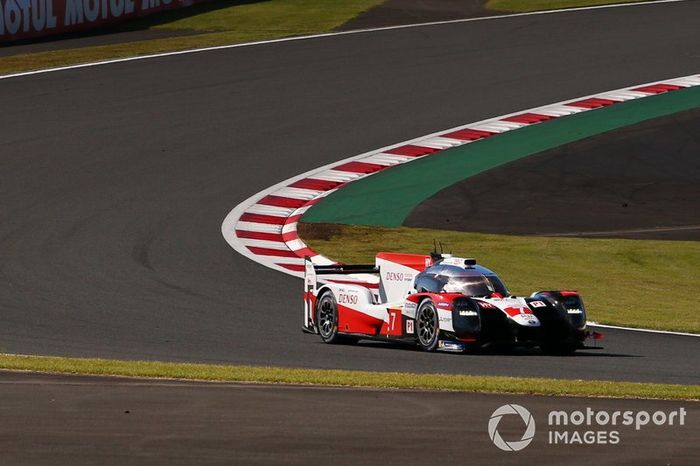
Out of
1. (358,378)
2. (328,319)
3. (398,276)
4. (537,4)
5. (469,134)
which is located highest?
(537,4)

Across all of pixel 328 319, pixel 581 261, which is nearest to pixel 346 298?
pixel 328 319

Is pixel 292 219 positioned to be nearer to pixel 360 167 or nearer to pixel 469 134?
pixel 360 167

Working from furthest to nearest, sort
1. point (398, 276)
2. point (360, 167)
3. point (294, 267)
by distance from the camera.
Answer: point (360, 167)
point (294, 267)
point (398, 276)

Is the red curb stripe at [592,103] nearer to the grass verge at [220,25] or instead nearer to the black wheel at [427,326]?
the grass verge at [220,25]

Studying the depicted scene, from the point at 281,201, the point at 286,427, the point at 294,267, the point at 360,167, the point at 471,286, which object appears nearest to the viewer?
the point at 286,427

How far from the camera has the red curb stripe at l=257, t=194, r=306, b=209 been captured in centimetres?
2211

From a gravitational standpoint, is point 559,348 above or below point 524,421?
below

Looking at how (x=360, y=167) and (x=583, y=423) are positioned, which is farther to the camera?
(x=360, y=167)

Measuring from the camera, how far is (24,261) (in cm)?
1794

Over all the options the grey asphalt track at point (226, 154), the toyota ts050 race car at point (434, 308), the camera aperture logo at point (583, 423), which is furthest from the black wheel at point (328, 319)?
the camera aperture logo at point (583, 423)

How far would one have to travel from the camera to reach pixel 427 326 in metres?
13.9

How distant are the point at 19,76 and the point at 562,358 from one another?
2005cm

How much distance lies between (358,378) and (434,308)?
291 cm

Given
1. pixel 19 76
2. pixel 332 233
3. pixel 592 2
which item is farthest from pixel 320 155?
pixel 592 2
